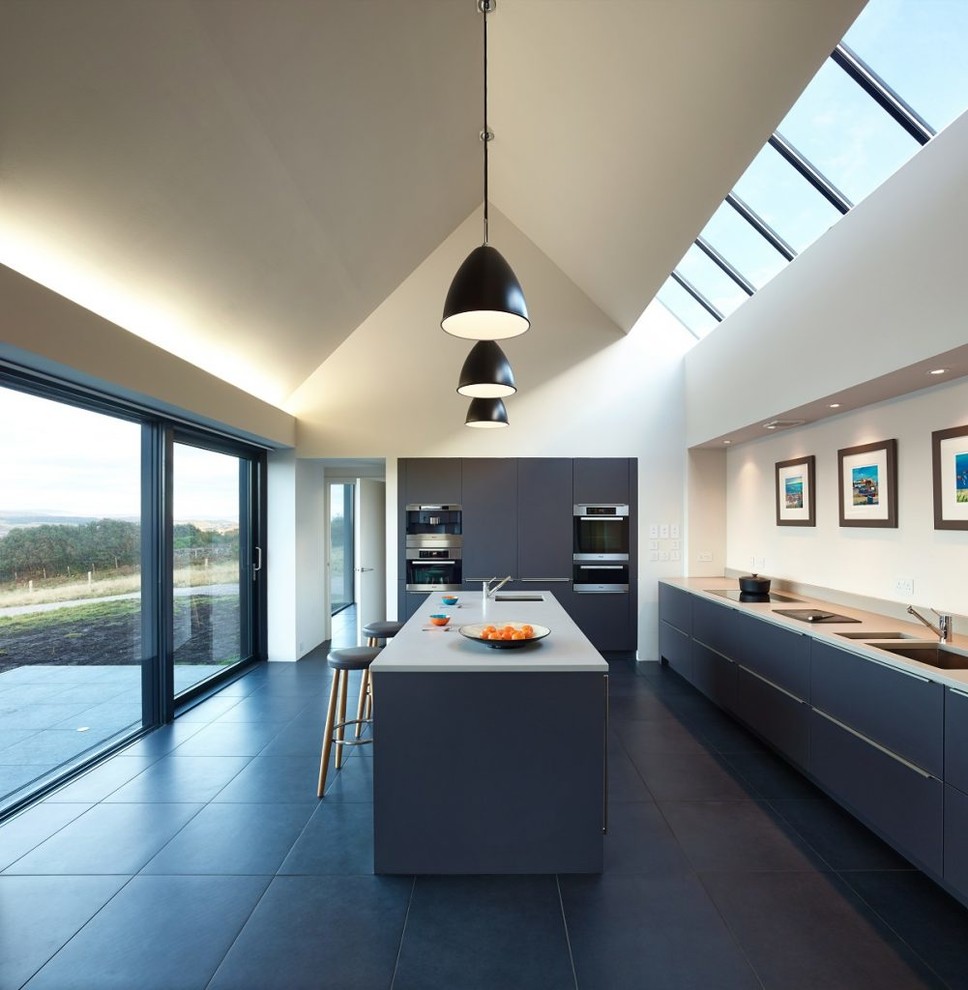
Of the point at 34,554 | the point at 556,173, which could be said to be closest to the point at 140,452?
the point at 34,554

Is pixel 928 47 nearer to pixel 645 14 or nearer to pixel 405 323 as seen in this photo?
pixel 645 14

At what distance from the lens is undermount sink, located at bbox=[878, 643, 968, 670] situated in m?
2.74

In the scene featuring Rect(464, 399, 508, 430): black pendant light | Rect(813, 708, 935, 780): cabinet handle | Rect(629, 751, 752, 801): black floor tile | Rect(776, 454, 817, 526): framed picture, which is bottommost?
Rect(629, 751, 752, 801): black floor tile

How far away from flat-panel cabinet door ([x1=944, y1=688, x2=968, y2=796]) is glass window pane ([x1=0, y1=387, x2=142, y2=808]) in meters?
3.95

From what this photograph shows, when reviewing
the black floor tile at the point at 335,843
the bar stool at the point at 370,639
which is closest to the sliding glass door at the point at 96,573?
the bar stool at the point at 370,639

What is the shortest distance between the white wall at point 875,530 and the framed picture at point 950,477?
0.06 metres

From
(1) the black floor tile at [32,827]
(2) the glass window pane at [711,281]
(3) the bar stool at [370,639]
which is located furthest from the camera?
(2) the glass window pane at [711,281]

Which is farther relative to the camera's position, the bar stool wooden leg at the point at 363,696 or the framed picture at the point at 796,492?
the framed picture at the point at 796,492

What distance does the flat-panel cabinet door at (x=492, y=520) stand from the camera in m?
6.08

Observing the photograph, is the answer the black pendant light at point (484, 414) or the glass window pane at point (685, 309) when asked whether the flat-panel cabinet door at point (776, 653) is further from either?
the glass window pane at point (685, 309)

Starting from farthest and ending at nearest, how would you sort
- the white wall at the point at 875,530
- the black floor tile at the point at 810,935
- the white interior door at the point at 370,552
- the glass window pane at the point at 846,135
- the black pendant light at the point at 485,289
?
the white interior door at the point at 370,552
the white wall at the point at 875,530
the glass window pane at the point at 846,135
the black pendant light at the point at 485,289
the black floor tile at the point at 810,935

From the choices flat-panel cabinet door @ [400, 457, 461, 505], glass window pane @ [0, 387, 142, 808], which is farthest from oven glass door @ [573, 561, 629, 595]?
glass window pane @ [0, 387, 142, 808]

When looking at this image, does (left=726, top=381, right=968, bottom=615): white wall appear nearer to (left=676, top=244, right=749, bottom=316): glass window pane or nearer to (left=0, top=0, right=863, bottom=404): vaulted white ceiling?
(left=676, top=244, right=749, bottom=316): glass window pane

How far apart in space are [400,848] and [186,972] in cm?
81
